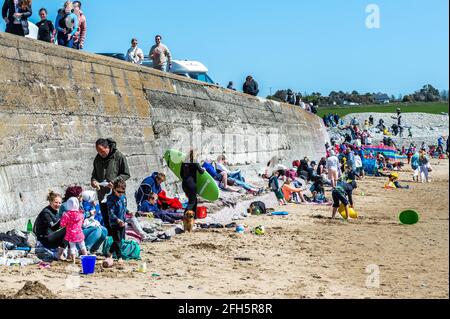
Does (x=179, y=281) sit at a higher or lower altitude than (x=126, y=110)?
lower

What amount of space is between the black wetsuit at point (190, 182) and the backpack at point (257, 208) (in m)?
2.37

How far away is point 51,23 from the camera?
13.9m

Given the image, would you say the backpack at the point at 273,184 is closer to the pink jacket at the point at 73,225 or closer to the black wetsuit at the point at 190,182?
the black wetsuit at the point at 190,182

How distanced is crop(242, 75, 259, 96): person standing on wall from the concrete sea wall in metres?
5.22

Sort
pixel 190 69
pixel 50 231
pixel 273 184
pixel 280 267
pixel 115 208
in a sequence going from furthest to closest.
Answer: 1. pixel 190 69
2. pixel 273 184
3. pixel 280 267
4. pixel 115 208
5. pixel 50 231

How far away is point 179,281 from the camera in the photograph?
27.3 ft

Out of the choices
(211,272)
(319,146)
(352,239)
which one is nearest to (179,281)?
(211,272)

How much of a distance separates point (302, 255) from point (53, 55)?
5682 mm

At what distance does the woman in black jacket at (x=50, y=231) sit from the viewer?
30.2 ft

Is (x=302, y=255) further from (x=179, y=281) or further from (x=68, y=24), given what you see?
(x=68, y=24)

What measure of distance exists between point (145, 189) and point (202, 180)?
1.57 m

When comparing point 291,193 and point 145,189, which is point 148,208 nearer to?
point 145,189

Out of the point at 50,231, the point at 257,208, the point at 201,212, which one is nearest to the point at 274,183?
the point at 257,208

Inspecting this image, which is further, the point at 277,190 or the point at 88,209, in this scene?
the point at 277,190
